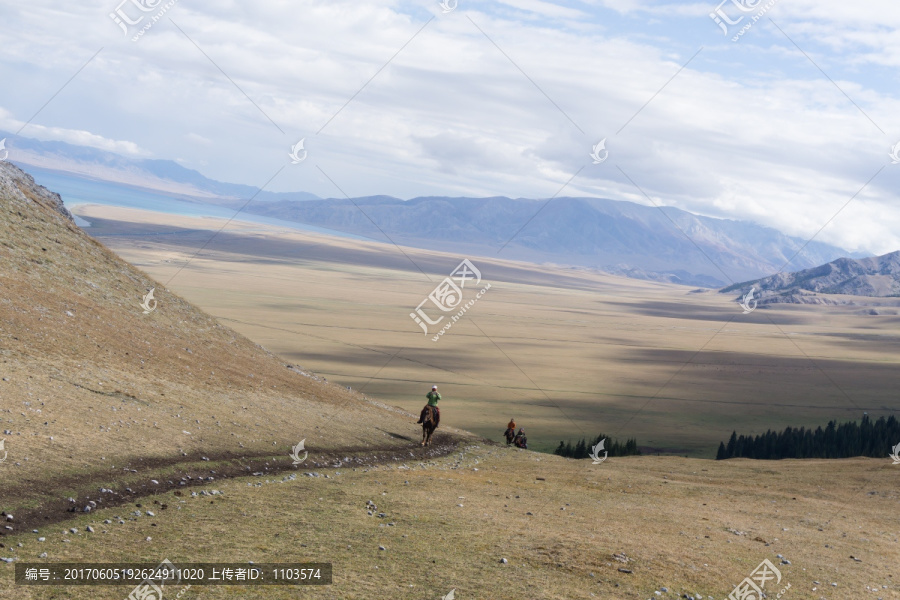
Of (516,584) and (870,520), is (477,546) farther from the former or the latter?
(870,520)

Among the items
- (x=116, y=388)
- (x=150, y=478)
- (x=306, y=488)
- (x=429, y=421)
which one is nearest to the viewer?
(x=150, y=478)

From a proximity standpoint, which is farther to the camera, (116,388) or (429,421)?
(429,421)

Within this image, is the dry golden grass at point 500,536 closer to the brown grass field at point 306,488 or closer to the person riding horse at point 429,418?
the brown grass field at point 306,488

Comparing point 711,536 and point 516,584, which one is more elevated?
point 711,536

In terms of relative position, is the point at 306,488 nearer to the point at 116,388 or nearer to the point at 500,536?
the point at 500,536

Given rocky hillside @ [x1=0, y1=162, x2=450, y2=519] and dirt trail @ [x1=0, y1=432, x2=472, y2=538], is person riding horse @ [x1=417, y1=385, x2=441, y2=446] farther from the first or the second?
dirt trail @ [x1=0, y1=432, x2=472, y2=538]

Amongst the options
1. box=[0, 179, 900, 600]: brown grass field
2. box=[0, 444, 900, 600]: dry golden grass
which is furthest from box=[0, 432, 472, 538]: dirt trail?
box=[0, 444, 900, 600]: dry golden grass

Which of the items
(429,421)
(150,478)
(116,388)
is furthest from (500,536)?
(429,421)


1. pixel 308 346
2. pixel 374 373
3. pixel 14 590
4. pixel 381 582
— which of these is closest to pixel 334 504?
pixel 381 582

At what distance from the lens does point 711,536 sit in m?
22.2

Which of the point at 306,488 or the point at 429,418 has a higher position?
the point at 429,418

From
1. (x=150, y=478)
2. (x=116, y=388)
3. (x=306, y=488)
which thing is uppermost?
(x=116, y=388)

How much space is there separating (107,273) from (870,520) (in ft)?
133

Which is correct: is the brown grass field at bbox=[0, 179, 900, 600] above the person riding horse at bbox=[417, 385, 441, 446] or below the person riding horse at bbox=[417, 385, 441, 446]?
below
